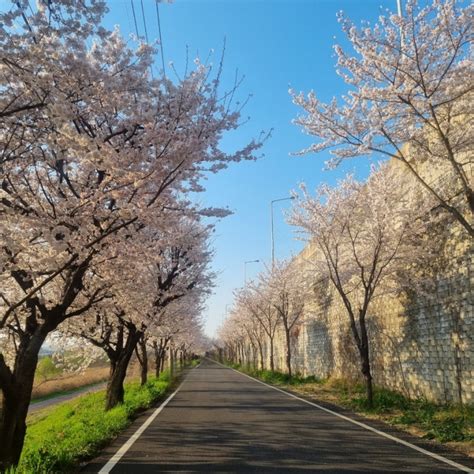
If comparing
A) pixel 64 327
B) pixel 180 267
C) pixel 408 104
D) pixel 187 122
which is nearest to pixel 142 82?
pixel 187 122

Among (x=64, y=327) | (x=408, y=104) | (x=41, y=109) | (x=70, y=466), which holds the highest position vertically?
(x=408, y=104)

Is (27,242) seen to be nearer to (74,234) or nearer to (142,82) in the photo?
(74,234)

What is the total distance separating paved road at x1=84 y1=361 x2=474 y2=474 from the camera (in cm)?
698

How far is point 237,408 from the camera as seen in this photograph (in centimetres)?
1527

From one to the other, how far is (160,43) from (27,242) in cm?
364

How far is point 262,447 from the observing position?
28.0ft

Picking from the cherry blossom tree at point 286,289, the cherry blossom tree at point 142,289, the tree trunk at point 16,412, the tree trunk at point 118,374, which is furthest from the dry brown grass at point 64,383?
the tree trunk at point 16,412

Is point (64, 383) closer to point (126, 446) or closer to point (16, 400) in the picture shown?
point (126, 446)

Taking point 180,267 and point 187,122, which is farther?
point 180,267

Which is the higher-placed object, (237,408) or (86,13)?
(86,13)

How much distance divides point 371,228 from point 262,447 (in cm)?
853

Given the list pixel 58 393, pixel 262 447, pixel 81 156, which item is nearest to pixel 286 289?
pixel 262 447

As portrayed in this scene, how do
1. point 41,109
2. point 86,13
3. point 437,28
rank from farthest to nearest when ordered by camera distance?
point 437,28
point 41,109
point 86,13

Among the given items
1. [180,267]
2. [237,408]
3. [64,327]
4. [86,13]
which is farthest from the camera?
[180,267]
